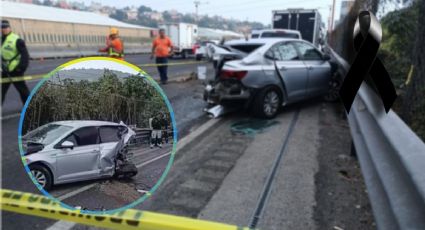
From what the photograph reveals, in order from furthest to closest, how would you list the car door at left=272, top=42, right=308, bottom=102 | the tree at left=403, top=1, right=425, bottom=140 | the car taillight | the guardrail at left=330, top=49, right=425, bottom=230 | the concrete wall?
the concrete wall → the car door at left=272, top=42, right=308, bottom=102 → the car taillight → the tree at left=403, top=1, right=425, bottom=140 → the guardrail at left=330, top=49, right=425, bottom=230

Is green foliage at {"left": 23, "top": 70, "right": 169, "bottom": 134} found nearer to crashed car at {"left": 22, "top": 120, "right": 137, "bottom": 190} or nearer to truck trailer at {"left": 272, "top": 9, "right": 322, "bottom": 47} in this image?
crashed car at {"left": 22, "top": 120, "right": 137, "bottom": 190}

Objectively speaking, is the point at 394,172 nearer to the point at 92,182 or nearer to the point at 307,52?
the point at 92,182

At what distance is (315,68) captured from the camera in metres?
7.77

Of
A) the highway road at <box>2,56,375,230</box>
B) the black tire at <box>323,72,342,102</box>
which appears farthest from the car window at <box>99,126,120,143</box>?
the black tire at <box>323,72,342,102</box>

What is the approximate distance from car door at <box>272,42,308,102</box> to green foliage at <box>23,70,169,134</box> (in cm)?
631

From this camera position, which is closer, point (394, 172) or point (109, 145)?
point (109, 145)

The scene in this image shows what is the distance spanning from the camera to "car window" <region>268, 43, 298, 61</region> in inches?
282

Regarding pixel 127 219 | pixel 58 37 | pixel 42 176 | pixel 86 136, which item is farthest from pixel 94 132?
pixel 58 37

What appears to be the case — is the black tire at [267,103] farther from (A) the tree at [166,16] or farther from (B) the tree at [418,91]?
(A) the tree at [166,16]

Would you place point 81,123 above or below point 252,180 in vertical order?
above

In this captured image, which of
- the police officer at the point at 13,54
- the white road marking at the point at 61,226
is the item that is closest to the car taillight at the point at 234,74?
the police officer at the point at 13,54

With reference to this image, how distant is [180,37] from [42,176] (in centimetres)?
2857

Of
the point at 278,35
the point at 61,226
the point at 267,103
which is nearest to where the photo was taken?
the point at 61,226

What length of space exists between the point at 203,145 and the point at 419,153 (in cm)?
368
